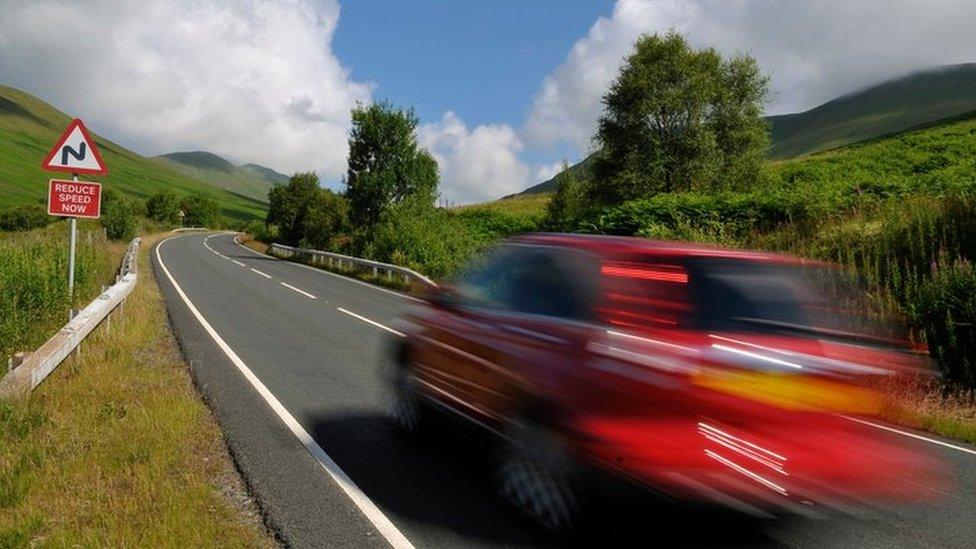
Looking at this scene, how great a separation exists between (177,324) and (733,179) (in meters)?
36.2

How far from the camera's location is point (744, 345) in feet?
12.1

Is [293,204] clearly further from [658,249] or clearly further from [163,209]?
[163,209]

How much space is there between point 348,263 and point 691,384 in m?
29.5

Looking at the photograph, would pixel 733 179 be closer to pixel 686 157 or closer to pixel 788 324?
pixel 686 157

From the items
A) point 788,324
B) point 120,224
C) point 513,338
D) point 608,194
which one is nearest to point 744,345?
point 788,324

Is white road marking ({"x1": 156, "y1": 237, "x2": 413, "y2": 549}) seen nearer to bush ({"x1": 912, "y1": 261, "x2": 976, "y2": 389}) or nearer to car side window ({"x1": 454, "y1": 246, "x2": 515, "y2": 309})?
car side window ({"x1": 454, "y1": 246, "x2": 515, "y2": 309})

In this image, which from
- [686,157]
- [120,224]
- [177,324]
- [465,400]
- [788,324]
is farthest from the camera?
[120,224]

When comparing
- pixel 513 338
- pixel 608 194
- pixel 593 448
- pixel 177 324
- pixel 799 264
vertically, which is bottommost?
pixel 177 324

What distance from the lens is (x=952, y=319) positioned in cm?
909

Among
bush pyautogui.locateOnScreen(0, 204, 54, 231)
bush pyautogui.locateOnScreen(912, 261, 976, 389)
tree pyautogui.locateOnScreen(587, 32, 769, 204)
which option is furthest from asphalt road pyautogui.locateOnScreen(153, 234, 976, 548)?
bush pyautogui.locateOnScreen(0, 204, 54, 231)

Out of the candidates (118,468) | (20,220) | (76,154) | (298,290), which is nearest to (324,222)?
(298,290)

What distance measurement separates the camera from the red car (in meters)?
3.53

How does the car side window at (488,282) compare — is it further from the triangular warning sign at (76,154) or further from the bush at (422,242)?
the bush at (422,242)

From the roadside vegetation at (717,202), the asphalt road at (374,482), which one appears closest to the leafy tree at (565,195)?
the roadside vegetation at (717,202)
